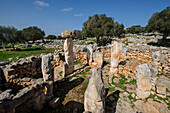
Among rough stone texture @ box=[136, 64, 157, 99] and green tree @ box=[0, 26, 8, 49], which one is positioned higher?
green tree @ box=[0, 26, 8, 49]

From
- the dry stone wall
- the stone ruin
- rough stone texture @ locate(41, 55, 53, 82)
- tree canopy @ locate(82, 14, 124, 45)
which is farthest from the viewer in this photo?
tree canopy @ locate(82, 14, 124, 45)

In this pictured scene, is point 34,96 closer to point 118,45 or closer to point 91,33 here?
point 118,45

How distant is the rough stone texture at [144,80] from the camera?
16.1 feet

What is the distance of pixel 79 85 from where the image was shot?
6672mm

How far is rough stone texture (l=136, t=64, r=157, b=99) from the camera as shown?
492cm

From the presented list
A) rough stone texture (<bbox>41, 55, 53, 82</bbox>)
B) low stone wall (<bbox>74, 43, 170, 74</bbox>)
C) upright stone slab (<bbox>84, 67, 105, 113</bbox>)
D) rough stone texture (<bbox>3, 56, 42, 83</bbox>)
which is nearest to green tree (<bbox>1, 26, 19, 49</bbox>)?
rough stone texture (<bbox>3, 56, 42, 83</bbox>)

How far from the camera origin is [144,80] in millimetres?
4973

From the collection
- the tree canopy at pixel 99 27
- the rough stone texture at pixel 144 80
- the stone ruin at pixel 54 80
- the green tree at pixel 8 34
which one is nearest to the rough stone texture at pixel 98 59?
the stone ruin at pixel 54 80

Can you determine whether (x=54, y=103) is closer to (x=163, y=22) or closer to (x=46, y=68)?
(x=46, y=68)

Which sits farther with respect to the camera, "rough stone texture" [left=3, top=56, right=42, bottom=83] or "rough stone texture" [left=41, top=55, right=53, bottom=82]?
"rough stone texture" [left=3, top=56, right=42, bottom=83]

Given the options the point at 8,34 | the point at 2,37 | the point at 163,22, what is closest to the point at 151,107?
the point at 163,22

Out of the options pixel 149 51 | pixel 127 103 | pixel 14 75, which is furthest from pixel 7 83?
pixel 149 51

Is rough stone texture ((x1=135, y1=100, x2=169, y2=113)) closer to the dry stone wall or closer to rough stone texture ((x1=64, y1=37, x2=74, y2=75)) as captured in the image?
rough stone texture ((x1=64, y1=37, x2=74, y2=75))

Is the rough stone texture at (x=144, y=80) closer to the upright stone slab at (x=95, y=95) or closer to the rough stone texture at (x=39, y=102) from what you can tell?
the upright stone slab at (x=95, y=95)
